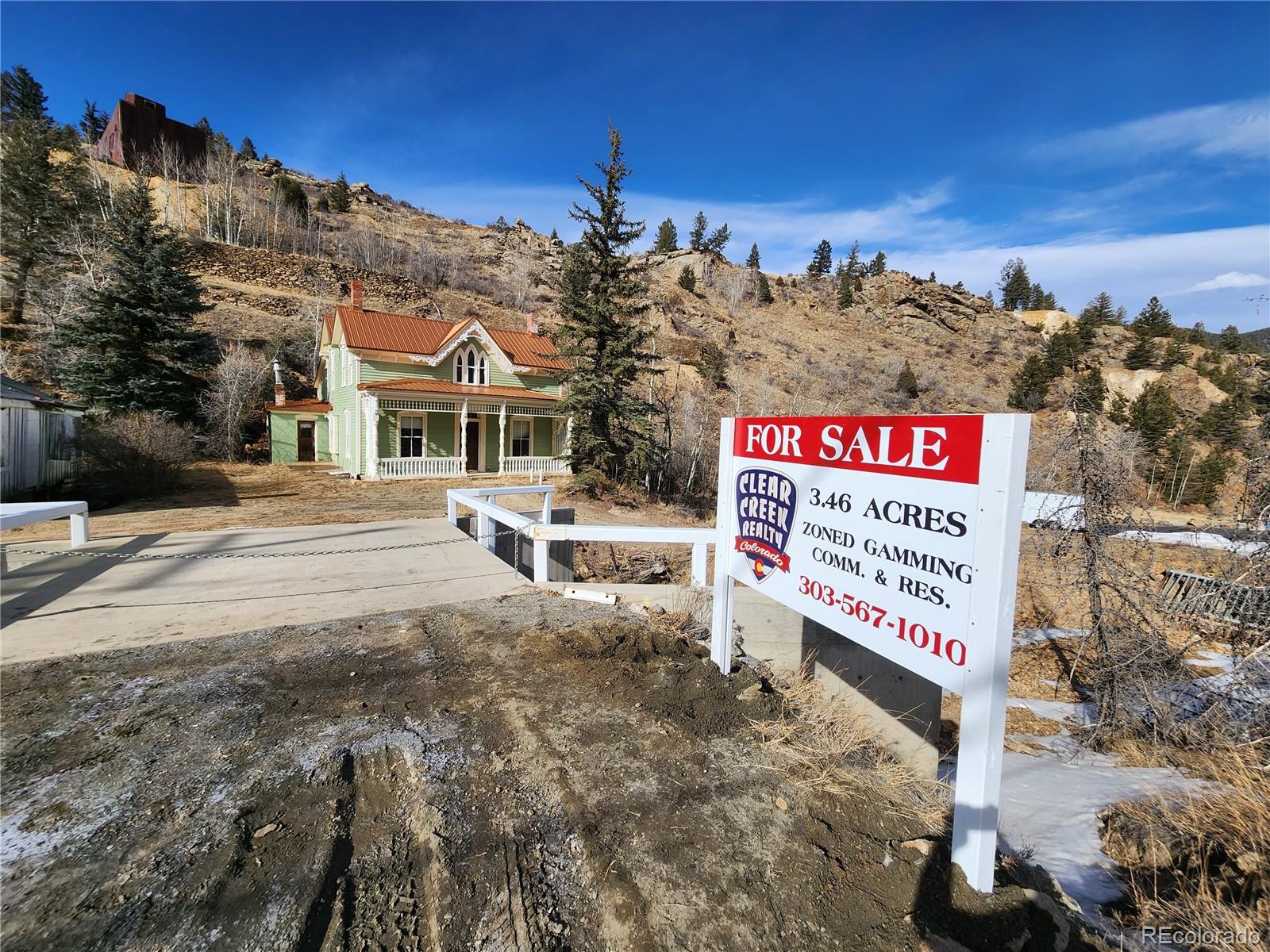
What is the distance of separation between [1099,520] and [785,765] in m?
6.14

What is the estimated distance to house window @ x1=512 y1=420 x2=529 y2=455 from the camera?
24.3 meters

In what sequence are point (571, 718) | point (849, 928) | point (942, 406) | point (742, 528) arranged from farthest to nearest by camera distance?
point (942, 406) < point (742, 528) < point (571, 718) < point (849, 928)

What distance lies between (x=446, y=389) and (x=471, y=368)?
2646mm

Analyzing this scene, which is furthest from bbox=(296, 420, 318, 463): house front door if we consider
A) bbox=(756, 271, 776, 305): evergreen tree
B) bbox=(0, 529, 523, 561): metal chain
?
bbox=(756, 271, 776, 305): evergreen tree

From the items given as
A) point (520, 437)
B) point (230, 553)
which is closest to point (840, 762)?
point (230, 553)

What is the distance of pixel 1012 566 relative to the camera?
82.9 inches

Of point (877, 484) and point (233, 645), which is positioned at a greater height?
point (877, 484)

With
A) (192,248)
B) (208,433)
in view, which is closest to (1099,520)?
(208,433)

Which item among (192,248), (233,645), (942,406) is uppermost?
(192,248)

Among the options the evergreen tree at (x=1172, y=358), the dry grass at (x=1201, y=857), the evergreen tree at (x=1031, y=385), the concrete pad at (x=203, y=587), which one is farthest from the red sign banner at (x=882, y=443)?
the evergreen tree at (x=1172, y=358)

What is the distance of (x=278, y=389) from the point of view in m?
26.8

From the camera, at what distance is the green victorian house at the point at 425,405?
20766mm

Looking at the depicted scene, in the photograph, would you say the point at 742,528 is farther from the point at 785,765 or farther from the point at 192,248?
the point at 192,248

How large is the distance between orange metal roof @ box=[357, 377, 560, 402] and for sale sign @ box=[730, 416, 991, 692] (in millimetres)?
19688
